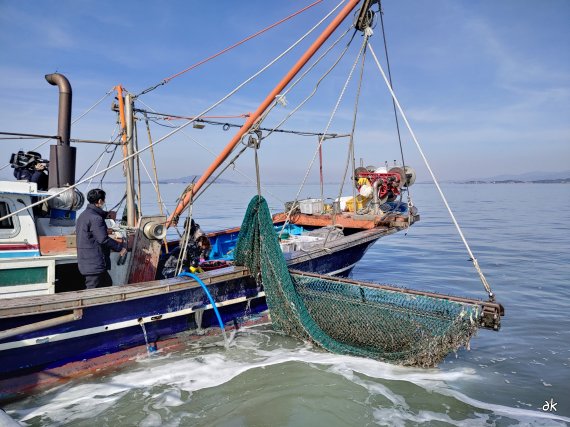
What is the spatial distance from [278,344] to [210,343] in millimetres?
1245

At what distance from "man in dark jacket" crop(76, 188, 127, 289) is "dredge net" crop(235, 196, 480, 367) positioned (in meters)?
2.24

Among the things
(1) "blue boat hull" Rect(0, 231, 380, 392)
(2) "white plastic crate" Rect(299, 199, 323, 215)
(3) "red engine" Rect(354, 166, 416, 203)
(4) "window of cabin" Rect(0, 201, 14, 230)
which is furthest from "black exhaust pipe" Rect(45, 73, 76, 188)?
(3) "red engine" Rect(354, 166, 416, 203)

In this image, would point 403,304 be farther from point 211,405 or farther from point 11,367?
point 11,367

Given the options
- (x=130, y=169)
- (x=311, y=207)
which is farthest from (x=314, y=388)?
(x=311, y=207)

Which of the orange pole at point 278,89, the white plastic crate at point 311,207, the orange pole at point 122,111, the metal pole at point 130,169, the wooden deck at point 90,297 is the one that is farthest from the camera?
the white plastic crate at point 311,207

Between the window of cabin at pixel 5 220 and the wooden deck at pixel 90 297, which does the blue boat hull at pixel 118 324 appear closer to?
the wooden deck at pixel 90 297

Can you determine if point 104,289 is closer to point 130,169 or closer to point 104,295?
point 104,295

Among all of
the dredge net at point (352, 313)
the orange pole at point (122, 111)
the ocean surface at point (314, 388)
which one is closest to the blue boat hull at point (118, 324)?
the ocean surface at point (314, 388)

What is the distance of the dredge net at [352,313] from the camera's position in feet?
16.1

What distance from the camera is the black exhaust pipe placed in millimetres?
6914

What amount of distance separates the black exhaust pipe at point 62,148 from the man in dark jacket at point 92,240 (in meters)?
1.75

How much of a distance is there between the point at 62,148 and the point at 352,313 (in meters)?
6.22

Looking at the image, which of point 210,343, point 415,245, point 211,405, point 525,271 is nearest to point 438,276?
point 525,271

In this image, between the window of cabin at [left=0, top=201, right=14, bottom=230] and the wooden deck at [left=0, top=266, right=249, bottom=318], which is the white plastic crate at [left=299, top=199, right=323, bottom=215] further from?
the window of cabin at [left=0, top=201, right=14, bottom=230]
